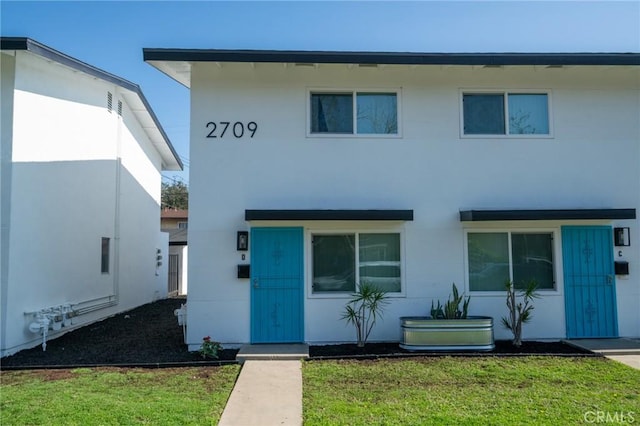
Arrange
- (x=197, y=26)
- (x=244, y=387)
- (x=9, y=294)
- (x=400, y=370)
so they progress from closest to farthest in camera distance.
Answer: (x=244, y=387) → (x=400, y=370) → (x=9, y=294) → (x=197, y=26)

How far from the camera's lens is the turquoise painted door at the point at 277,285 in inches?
332

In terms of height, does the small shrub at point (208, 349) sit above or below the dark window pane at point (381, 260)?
below

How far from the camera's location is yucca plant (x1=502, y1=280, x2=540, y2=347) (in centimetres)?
827

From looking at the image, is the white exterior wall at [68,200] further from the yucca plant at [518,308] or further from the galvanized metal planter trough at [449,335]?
the yucca plant at [518,308]

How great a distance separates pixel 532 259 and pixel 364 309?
11.0ft

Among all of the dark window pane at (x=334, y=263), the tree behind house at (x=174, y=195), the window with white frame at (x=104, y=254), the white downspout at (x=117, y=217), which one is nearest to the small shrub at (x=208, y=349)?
the dark window pane at (x=334, y=263)

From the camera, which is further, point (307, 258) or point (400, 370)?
point (307, 258)

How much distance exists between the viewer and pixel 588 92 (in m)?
9.15

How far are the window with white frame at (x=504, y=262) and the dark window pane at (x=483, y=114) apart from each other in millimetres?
1962

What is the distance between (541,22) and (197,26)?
21.7 feet

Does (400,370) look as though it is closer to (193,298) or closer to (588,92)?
(193,298)

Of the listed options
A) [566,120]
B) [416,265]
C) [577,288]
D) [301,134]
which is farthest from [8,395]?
[566,120]

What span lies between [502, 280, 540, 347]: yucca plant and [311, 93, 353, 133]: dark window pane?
4122 millimetres

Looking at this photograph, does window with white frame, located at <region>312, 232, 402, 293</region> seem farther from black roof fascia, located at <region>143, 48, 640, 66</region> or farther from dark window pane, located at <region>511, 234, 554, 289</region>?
black roof fascia, located at <region>143, 48, 640, 66</region>
